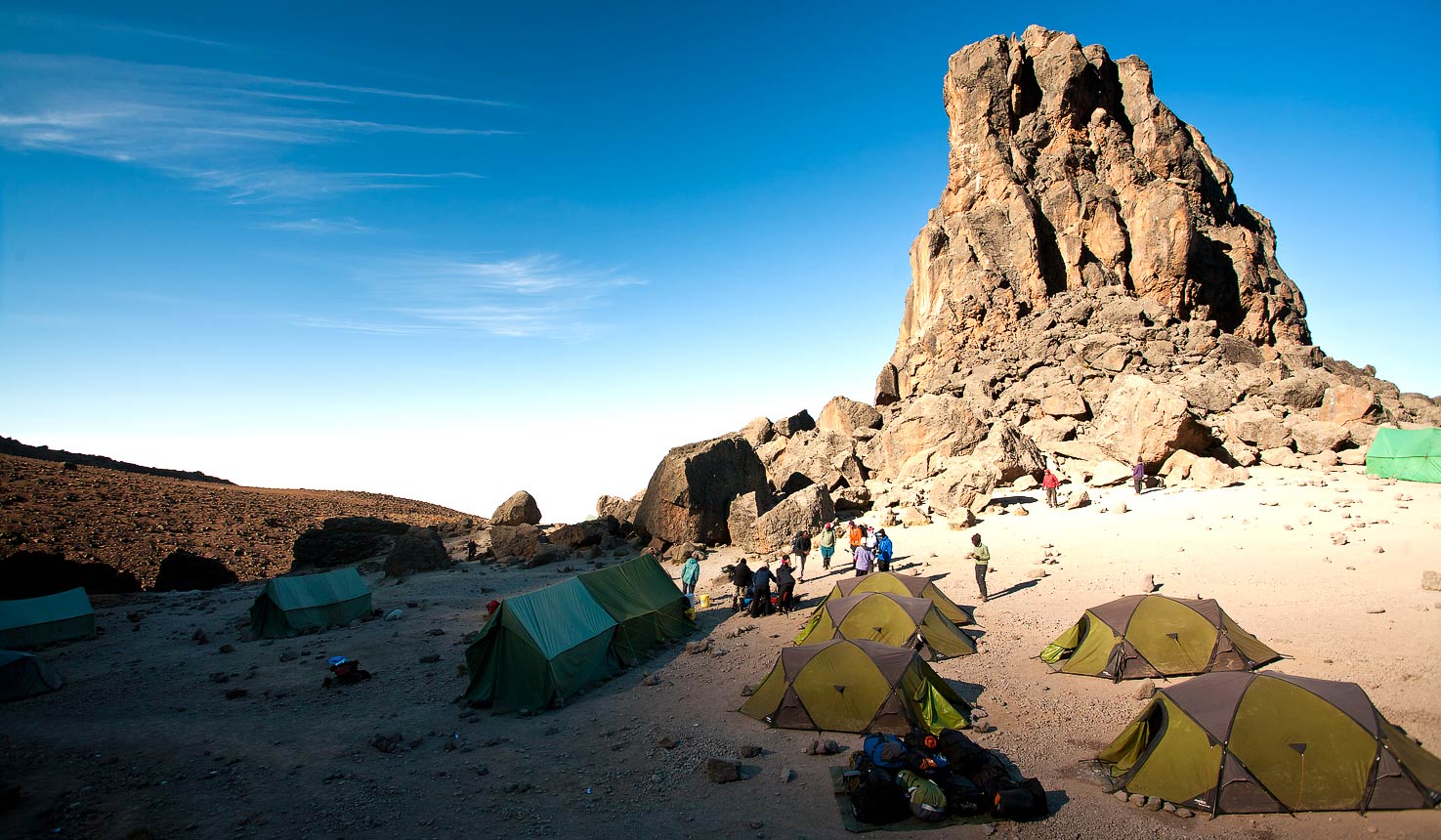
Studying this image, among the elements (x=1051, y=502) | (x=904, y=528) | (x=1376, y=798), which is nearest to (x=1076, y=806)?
(x=1376, y=798)

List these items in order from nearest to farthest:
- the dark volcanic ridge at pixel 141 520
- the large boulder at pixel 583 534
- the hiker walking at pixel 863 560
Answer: the hiker walking at pixel 863 560, the large boulder at pixel 583 534, the dark volcanic ridge at pixel 141 520

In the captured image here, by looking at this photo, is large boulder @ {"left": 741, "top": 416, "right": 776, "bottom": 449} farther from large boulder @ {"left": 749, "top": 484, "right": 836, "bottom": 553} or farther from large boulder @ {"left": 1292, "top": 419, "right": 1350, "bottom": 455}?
large boulder @ {"left": 1292, "top": 419, "right": 1350, "bottom": 455}

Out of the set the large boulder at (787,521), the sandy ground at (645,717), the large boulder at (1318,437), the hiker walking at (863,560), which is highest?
the large boulder at (1318,437)

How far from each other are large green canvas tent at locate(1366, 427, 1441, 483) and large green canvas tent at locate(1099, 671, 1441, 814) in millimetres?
27646

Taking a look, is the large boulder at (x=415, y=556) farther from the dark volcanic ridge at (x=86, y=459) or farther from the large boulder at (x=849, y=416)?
the dark volcanic ridge at (x=86, y=459)

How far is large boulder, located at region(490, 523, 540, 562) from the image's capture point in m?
33.5

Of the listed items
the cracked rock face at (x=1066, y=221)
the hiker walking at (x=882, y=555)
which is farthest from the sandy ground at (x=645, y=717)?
the cracked rock face at (x=1066, y=221)

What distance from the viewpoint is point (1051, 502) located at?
92.2 ft

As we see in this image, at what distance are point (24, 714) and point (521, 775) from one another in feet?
43.7

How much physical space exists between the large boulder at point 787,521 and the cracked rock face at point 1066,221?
115 feet

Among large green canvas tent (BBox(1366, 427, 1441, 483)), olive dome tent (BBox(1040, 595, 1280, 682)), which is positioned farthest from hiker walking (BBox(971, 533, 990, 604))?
large green canvas tent (BBox(1366, 427, 1441, 483))

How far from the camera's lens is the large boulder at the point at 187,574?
109 ft

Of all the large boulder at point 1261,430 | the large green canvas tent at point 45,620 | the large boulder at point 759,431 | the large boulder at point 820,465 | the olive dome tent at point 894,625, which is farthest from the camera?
the large boulder at point 759,431

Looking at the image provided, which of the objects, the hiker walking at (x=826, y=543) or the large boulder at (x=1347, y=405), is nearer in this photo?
the hiker walking at (x=826, y=543)
